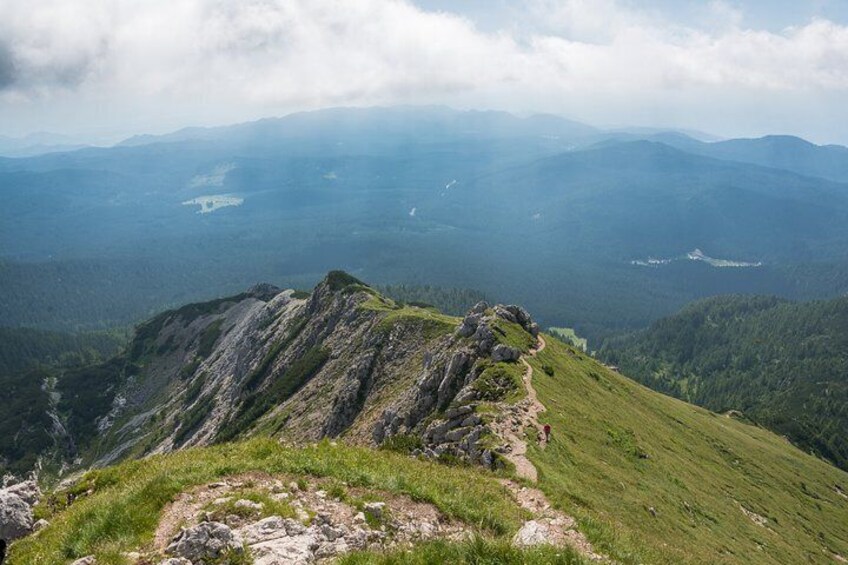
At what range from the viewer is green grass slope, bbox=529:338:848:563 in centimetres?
3056

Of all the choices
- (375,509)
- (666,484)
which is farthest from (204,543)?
(666,484)

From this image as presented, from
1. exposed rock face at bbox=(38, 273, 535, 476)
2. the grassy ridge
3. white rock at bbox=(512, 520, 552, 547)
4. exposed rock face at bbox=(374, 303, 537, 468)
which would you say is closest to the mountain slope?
the grassy ridge

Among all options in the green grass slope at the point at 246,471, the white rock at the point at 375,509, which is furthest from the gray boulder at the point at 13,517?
the white rock at the point at 375,509

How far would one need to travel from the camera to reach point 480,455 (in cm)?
3519

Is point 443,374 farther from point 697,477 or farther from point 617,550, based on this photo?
point 617,550

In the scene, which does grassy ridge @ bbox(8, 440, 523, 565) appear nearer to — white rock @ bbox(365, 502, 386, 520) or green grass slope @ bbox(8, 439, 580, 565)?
green grass slope @ bbox(8, 439, 580, 565)

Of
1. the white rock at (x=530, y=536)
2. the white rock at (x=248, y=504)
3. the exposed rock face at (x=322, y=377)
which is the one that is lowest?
the exposed rock face at (x=322, y=377)

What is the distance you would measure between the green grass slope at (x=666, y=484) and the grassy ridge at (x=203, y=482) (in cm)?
529

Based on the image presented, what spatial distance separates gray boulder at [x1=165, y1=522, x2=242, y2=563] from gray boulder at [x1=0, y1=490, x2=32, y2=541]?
686cm

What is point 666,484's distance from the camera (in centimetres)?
4650

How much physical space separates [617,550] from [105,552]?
16805 mm

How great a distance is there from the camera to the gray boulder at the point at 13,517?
15.6 metres

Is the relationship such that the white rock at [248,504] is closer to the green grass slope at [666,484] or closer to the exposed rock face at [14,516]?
the exposed rock face at [14,516]

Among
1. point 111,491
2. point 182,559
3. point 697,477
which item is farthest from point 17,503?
point 697,477
